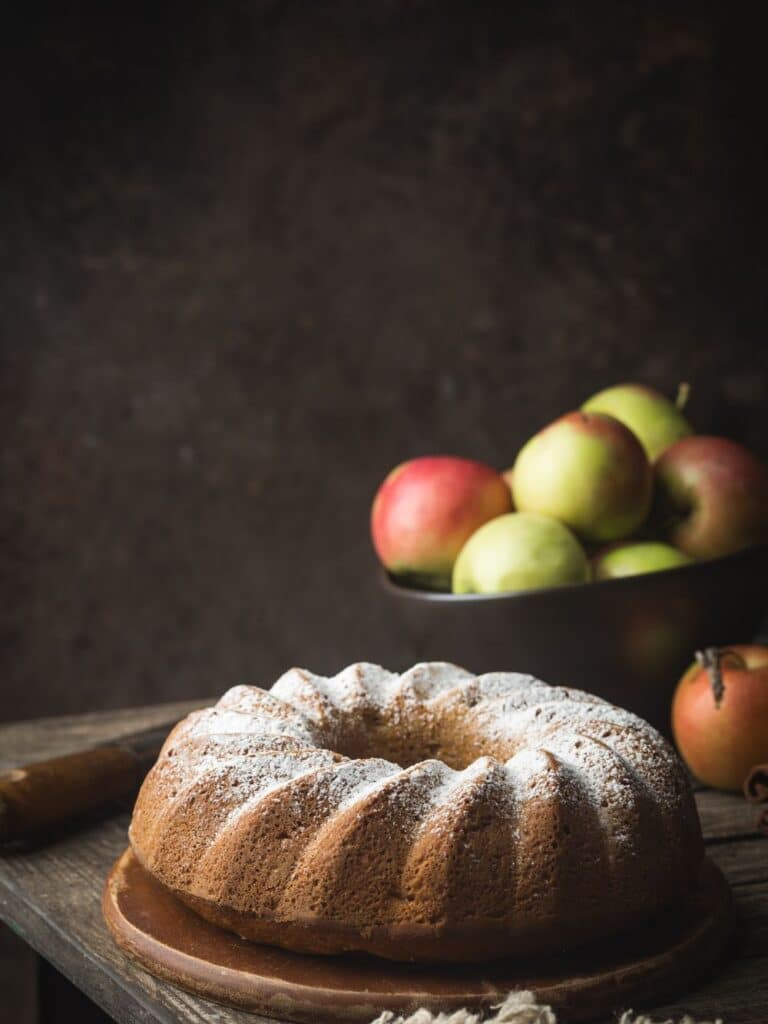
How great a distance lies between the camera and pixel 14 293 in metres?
2.90

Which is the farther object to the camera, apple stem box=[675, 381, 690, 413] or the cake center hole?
apple stem box=[675, 381, 690, 413]

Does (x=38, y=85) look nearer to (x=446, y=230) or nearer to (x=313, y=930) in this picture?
(x=446, y=230)

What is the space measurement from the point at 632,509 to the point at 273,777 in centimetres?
79

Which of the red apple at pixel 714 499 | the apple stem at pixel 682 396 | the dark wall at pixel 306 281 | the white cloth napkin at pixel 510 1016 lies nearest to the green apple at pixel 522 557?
the red apple at pixel 714 499

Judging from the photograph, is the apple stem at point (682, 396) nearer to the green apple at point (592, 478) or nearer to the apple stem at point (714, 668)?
the green apple at point (592, 478)

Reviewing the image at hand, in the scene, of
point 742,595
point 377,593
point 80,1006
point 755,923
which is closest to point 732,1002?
point 755,923

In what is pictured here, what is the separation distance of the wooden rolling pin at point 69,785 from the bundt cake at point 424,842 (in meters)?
0.21

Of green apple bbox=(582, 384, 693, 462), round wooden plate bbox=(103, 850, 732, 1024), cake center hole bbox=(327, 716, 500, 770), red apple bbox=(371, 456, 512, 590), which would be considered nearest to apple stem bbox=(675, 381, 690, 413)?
green apple bbox=(582, 384, 693, 462)

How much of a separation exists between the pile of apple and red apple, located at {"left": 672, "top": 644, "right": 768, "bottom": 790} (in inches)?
7.1

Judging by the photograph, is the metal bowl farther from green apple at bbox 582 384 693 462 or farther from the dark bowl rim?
green apple at bbox 582 384 693 462

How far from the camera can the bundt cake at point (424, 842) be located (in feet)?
2.78

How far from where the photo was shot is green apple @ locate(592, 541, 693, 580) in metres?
1.50

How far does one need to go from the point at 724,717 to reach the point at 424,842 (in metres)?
0.57

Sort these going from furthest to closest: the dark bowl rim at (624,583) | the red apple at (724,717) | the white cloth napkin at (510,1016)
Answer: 1. the dark bowl rim at (624,583)
2. the red apple at (724,717)
3. the white cloth napkin at (510,1016)
